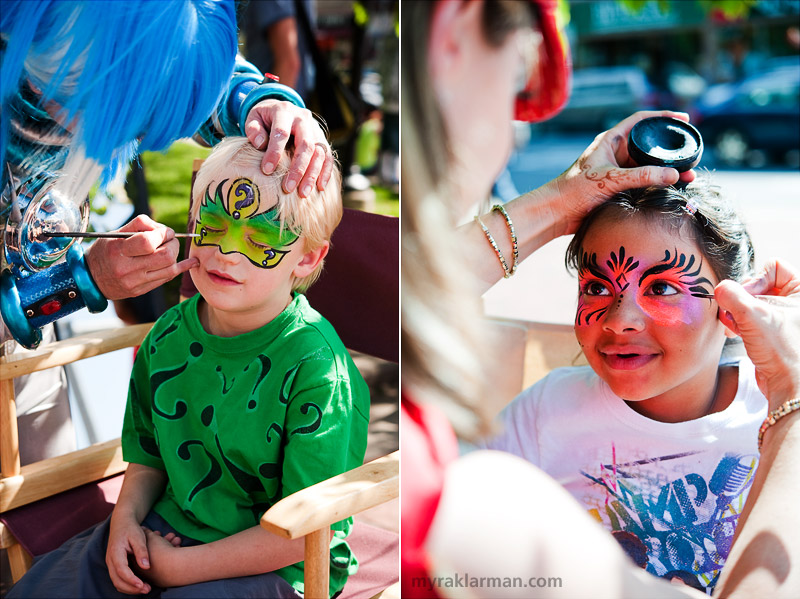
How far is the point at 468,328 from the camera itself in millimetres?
1695

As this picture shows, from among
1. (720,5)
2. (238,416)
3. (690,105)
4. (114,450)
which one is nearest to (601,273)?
(238,416)

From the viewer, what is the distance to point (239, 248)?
5.12 feet

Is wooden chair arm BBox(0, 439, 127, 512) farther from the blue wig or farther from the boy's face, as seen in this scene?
the blue wig

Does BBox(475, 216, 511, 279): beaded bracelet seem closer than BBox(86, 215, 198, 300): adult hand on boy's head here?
No

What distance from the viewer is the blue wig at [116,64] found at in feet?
4.26

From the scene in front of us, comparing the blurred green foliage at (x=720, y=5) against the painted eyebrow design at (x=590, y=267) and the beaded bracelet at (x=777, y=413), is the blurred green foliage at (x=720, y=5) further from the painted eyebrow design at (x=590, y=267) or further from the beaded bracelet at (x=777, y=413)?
the beaded bracelet at (x=777, y=413)

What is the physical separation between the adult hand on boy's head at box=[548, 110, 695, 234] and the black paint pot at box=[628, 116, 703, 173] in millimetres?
13

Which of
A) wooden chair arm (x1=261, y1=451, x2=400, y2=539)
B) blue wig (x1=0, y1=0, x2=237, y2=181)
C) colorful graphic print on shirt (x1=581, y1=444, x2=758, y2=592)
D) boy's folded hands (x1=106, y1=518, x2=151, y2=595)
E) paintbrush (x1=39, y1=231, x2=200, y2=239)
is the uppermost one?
blue wig (x1=0, y1=0, x2=237, y2=181)

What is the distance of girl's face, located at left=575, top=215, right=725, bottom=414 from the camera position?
1.46 meters

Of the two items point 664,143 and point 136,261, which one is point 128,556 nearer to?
point 136,261

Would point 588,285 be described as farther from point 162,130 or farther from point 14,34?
point 14,34

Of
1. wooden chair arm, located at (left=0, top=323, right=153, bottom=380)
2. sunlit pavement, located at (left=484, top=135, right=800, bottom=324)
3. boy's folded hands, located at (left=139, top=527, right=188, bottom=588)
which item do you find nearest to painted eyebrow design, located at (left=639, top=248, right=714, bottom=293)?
sunlit pavement, located at (left=484, top=135, right=800, bottom=324)

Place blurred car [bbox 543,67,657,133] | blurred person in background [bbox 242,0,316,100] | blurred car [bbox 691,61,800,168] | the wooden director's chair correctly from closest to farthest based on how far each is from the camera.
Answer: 1. the wooden director's chair
2. blurred person in background [bbox 242,0,316,100]
3. blurred car [bbox 543,67,657,133]
4. blurred car [bbox 691,61,800,168]

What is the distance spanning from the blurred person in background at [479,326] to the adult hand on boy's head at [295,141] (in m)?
0.18
